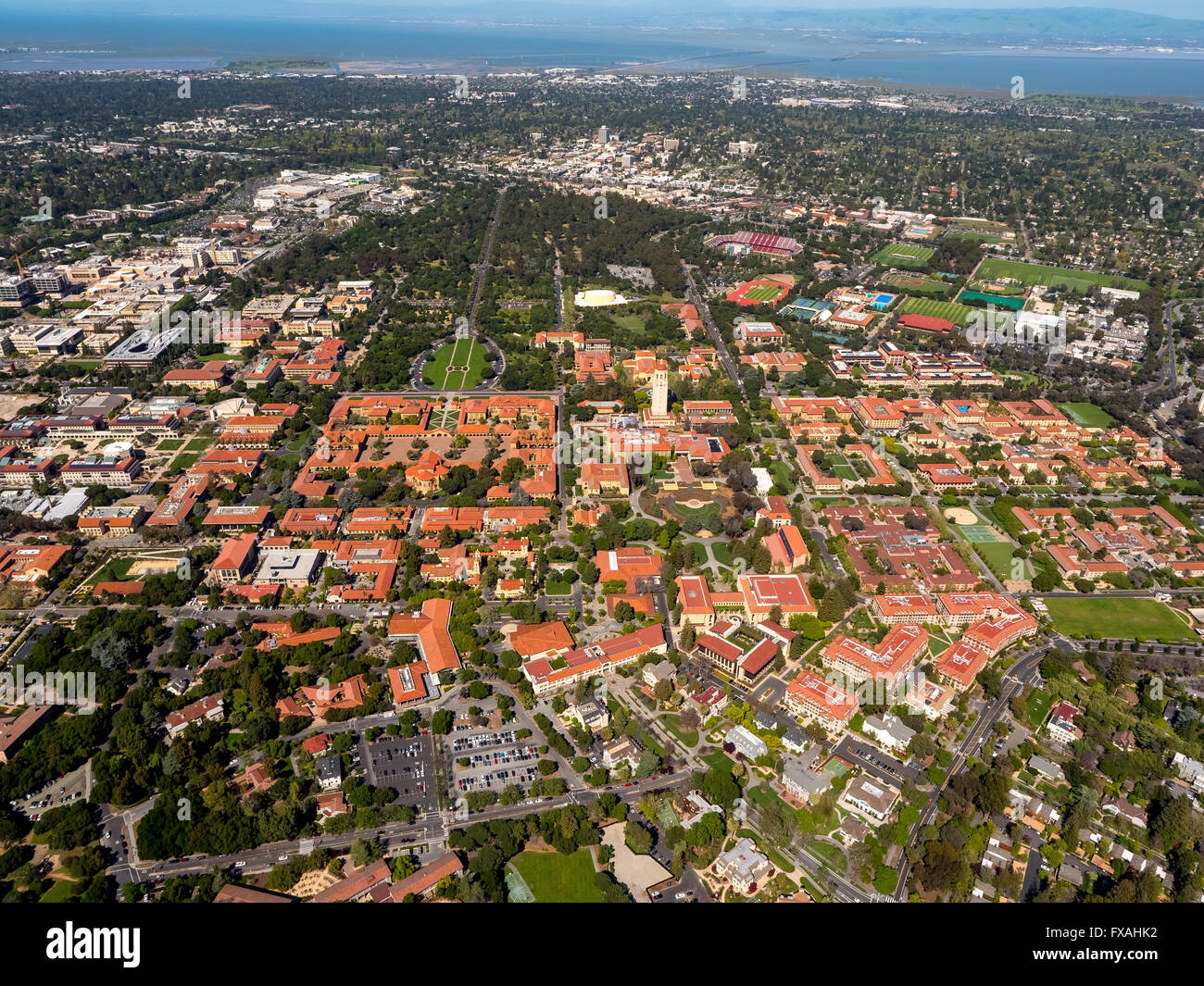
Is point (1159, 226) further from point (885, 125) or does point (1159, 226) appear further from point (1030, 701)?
point (1030, 701)

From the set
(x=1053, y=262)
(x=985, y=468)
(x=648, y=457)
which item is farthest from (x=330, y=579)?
(x=1053, y=262)

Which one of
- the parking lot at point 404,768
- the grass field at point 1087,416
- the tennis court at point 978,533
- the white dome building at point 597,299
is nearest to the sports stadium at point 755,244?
the white dome building at point 597,299

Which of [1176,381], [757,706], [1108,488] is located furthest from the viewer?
[1176,381]

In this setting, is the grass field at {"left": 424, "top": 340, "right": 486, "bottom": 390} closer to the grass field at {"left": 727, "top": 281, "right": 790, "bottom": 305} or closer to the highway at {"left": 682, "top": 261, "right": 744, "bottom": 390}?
the highway at {"left": 682, "top": 261, "right": 744, "bottom": 390}

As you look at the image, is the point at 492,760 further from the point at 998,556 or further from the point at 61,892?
the point at 998,556

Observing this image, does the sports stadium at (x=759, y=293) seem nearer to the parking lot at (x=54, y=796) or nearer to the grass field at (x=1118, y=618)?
the grass field at (x=1118, y=618)
